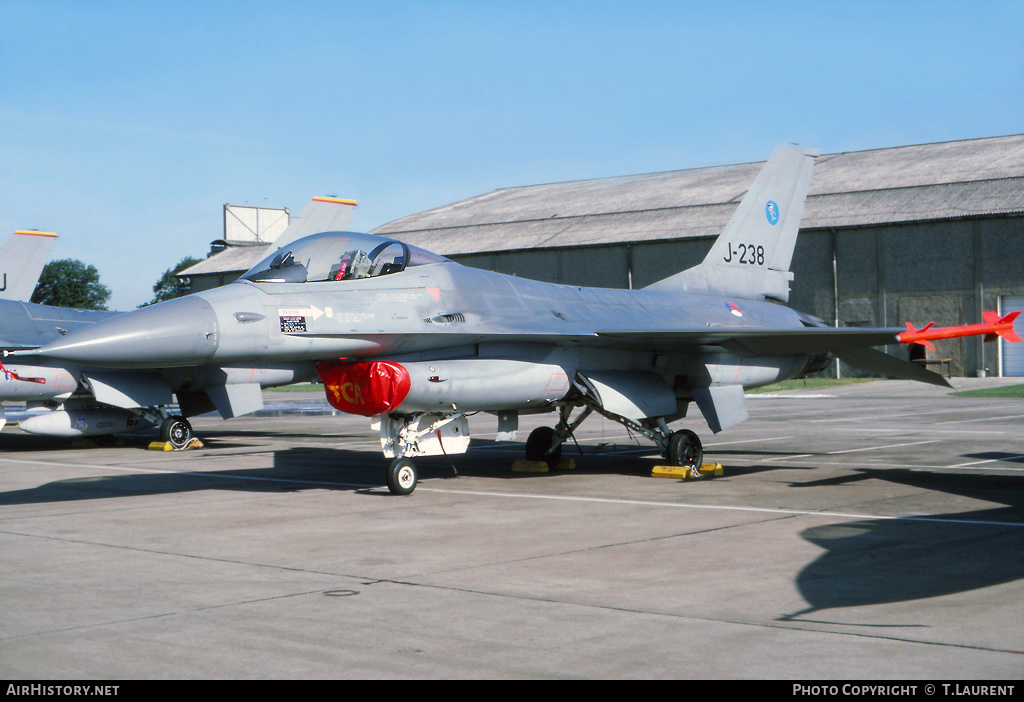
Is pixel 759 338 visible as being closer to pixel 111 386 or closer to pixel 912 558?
pixel 912 558

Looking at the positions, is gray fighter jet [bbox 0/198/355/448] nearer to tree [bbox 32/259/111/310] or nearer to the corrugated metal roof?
the corrugated metal roof

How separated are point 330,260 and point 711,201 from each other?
37.8m

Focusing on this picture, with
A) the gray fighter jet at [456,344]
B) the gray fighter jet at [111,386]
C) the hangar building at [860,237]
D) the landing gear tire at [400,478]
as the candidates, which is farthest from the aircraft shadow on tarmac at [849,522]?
the hangar building at [860,237]

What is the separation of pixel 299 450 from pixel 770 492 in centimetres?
928

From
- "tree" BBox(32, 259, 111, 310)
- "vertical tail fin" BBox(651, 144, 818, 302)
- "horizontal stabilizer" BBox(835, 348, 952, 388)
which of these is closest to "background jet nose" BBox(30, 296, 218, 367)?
"vertical tail fin" BBox(651, 144, 818, 302)

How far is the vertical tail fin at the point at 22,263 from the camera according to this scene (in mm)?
22281

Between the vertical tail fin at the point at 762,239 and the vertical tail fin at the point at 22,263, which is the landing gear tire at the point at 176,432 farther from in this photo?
the vertical tail fin at the point at 762,239

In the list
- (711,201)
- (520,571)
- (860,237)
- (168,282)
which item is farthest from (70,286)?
(520,571)

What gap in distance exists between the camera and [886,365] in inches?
509

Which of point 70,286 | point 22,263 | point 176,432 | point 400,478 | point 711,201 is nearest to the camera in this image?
point 400,478

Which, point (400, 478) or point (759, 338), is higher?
point (759, 338)

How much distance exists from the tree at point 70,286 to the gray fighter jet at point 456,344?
304 feet

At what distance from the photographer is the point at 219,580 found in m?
6.89

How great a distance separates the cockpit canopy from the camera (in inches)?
424
